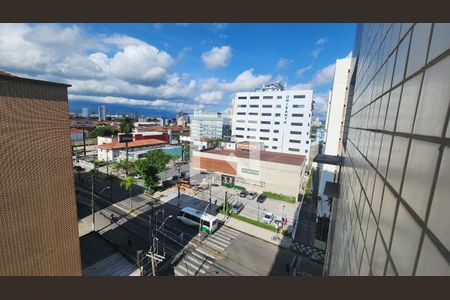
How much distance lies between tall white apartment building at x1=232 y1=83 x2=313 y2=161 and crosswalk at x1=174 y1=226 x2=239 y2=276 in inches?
1710

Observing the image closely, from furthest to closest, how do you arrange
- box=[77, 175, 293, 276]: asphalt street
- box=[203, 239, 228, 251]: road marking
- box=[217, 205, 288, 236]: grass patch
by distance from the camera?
box=[217, 205, 288, 236]: grass patch
box=[203, 239, 228, 251]: road marking
box=[77, 175, 293, 276]: asphalt street

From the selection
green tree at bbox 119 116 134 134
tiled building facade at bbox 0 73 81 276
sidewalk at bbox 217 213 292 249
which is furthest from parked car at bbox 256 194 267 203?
green tree at bbox 119 116 134 134

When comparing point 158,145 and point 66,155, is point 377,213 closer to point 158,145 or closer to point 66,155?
point 66,155

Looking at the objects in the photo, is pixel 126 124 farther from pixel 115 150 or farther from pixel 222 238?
pixel 222 238

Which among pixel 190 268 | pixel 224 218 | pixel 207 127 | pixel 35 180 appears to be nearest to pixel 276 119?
pixel 207 127

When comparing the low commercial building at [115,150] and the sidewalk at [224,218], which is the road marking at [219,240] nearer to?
the sidewalk at [224,218]

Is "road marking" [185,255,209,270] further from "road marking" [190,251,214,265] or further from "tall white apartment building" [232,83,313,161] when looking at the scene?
"tall white apartment building" [232,83,313,161]

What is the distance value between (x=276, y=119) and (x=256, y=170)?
30817 millimetres

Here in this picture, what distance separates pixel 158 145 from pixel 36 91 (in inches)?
2212

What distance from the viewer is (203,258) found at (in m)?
19.7

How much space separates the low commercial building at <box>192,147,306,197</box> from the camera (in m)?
35.6

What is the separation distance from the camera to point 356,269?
176 inches

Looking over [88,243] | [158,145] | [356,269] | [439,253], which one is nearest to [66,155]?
[88,243]

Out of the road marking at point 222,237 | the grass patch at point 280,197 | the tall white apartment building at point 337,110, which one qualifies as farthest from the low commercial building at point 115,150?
the tall white apartment building at point 337,110
